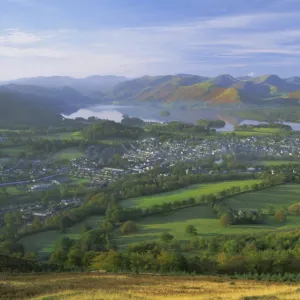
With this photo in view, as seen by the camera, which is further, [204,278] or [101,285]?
[204,278]

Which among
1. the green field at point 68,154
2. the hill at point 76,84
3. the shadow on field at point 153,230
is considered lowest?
the shadow on field at point 153,230

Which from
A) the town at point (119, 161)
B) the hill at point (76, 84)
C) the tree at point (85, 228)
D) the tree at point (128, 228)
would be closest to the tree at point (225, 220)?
the tree at point (128, 228)

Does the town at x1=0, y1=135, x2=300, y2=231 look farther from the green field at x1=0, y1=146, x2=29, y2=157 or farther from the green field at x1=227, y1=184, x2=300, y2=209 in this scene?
the green field at x1=227, y1=184, x2=300, y2=209

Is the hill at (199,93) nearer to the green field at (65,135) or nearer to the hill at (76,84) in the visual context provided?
the hill at (76,84)

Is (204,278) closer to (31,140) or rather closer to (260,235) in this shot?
(260,235)

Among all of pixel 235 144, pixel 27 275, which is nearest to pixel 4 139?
pixel 235 144
